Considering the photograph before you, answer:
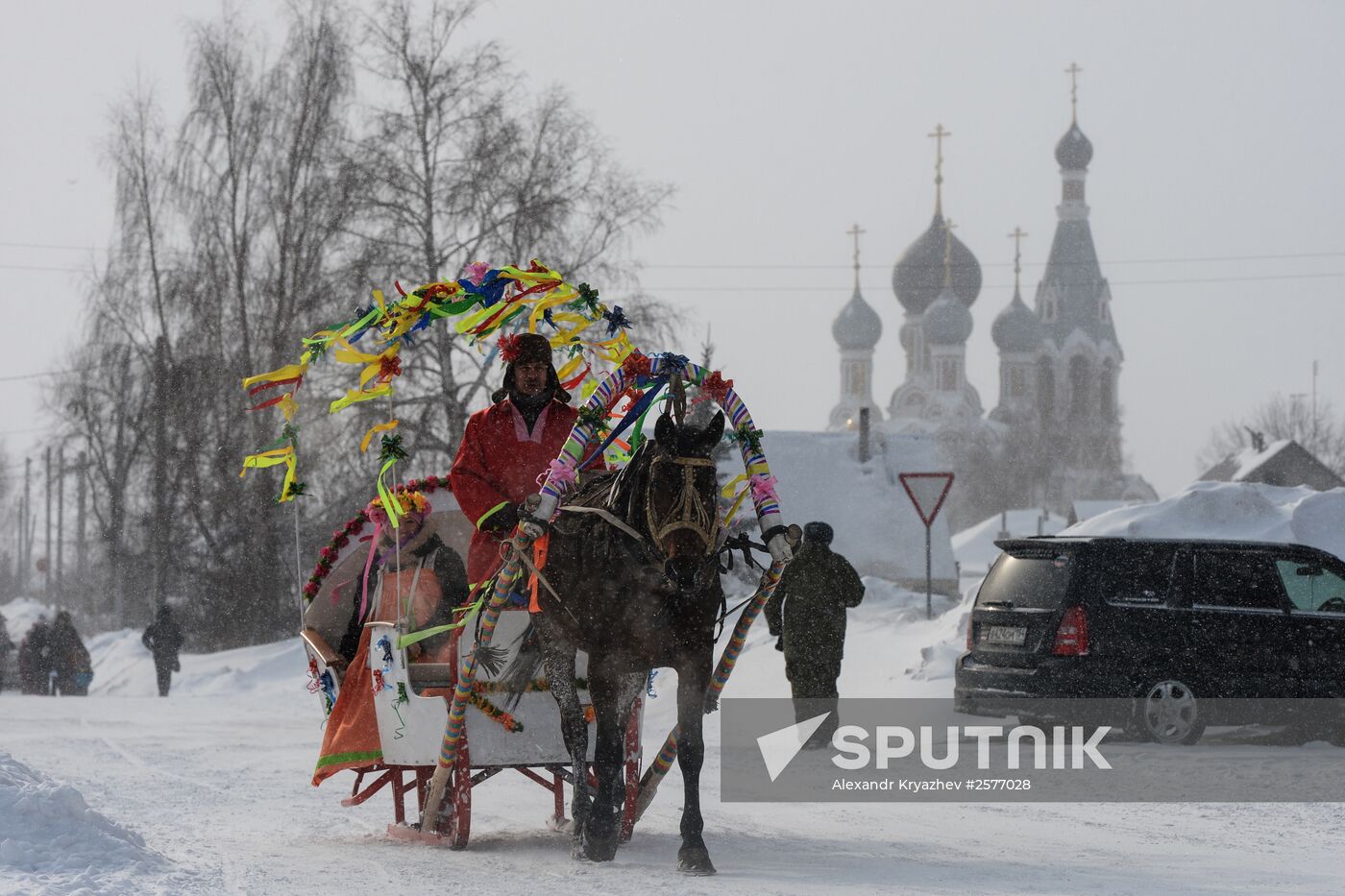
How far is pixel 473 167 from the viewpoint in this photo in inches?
1288

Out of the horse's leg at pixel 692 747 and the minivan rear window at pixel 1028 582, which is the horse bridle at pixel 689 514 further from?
the minivan rear window at pixel 1028 582

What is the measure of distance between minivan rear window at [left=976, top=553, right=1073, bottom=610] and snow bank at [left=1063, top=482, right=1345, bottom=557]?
7682 mm

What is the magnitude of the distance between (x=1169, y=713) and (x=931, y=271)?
4662 inches

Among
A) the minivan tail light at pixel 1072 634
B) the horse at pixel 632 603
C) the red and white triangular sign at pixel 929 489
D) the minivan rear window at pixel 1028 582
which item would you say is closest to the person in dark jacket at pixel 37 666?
the red and white triangular sign at pixel 929 489

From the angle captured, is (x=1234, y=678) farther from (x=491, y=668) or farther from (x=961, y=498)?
(x=961, y=498)

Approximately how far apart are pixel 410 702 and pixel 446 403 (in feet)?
75.2

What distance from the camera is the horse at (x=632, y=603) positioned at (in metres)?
7.79

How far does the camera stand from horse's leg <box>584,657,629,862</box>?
8.29 m

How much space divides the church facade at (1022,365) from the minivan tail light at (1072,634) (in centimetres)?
11501

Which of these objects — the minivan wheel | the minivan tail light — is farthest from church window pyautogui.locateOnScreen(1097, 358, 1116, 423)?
the minivan tail light

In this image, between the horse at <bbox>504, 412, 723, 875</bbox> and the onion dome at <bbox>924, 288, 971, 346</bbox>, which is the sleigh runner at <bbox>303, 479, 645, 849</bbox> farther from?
the onion dome at <bbox>924, 288, 971, 346</bbox>

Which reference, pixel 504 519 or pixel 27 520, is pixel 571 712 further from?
pixel 27 520

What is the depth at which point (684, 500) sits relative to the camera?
25.3ft

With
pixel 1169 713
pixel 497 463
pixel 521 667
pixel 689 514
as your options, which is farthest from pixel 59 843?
pixel 1169 713
